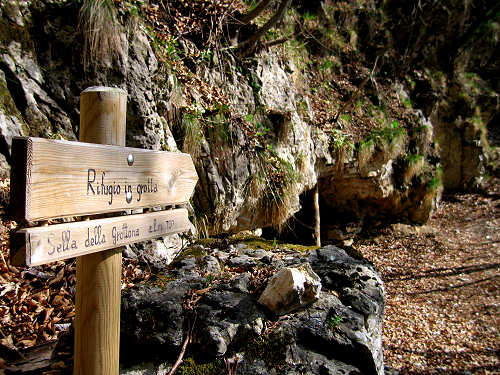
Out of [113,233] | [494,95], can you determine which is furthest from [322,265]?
[494,95]

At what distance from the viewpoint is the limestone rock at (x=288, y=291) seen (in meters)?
2.34

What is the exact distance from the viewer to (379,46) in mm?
9664

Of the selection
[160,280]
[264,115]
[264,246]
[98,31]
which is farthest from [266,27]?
[160,280]

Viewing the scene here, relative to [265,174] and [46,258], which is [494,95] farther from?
[46,258]

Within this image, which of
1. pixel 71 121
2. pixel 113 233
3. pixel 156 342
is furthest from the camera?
pixel 71 121

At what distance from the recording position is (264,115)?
18.0ft

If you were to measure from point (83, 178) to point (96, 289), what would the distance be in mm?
557

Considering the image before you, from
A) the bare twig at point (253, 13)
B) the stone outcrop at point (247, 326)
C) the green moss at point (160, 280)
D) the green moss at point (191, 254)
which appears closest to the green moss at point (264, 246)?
the green moss at point (191, 254)

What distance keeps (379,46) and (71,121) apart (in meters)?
9.23

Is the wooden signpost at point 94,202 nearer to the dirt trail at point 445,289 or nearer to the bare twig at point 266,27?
the dirt trail at point 445,289

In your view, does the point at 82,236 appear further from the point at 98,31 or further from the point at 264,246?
the point at 98,31

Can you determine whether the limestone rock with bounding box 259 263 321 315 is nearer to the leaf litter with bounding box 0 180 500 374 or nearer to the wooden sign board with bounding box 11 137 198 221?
the leaf litter with bounding box 0 180 500 374

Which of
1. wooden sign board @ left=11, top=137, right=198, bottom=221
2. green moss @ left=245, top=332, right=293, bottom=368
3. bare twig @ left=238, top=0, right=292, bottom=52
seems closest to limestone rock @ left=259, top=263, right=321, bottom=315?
green moss @ left=245, top=332, right=293, bottom=368

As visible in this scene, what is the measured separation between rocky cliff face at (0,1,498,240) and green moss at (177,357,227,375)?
2.27 meters
